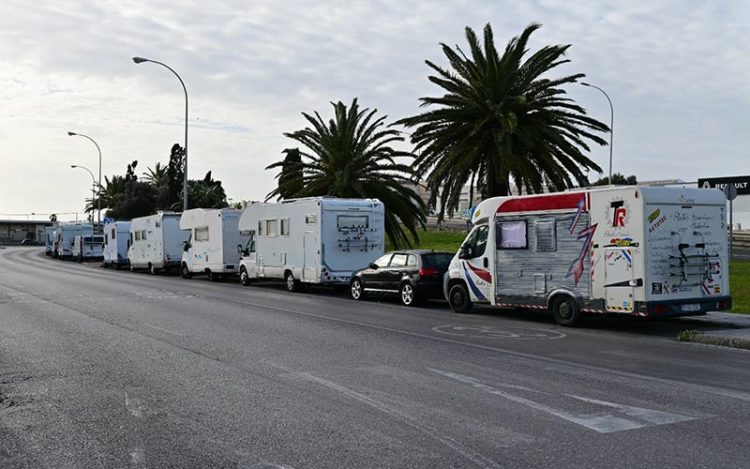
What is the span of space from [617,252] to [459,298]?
4.81 metres

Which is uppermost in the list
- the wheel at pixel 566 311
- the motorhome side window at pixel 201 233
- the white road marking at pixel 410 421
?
the motorhome side window at pixel 201 233

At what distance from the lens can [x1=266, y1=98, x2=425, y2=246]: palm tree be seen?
111 feet

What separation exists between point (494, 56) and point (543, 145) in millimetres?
3268

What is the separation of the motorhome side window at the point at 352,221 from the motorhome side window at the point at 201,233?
1083cm

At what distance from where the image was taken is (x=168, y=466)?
225 inches

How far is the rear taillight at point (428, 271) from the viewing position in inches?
800

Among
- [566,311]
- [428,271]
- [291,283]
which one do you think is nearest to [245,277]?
[291,283]

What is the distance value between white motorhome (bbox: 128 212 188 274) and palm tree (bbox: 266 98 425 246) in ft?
23.5

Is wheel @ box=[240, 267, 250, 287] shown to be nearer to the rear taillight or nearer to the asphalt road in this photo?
the rear taillight

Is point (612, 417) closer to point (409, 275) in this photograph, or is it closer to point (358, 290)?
point (409, 275)

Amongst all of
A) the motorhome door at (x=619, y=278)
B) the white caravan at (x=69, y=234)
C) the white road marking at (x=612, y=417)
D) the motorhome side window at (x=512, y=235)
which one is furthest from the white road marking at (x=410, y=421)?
the white caravan at (x=69, y=234)

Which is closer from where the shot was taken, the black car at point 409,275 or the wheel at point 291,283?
the black car at point 409,275

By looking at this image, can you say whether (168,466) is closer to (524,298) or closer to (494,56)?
(524,298)

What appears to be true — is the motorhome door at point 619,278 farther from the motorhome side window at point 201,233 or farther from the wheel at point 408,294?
the motorhome side window at point 201,233
